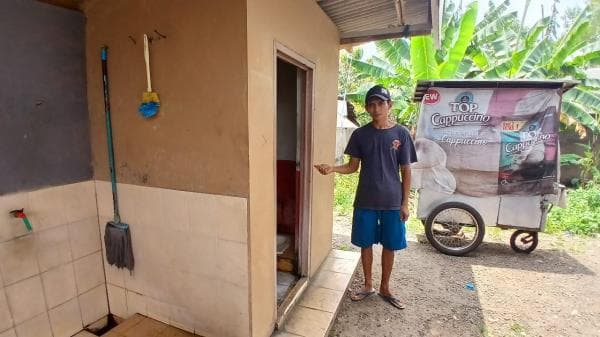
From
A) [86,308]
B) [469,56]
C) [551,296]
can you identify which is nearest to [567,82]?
[551,296]

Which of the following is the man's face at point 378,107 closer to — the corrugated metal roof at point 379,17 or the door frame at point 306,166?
the door frame at point 306,166

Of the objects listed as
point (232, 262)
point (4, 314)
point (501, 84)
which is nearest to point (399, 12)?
point (501, 84)

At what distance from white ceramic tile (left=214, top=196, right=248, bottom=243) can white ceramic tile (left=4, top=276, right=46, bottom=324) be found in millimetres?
1278

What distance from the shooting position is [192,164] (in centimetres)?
188

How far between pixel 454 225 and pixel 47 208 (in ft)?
14.3

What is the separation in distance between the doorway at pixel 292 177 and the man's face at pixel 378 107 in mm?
532

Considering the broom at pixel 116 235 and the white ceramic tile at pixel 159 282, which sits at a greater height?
the broom at pixel 116 235

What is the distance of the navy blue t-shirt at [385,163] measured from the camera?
2.61 meters

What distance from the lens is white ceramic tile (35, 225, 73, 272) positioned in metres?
1.98

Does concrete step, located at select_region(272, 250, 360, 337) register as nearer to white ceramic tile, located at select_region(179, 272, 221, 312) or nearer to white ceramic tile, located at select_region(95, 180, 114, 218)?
white ceramic tile, located at select_region(179, 272, 221, 312)

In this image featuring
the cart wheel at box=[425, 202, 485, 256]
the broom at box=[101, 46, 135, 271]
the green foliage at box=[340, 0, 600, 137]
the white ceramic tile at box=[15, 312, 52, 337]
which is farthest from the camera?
the green foliage at box=[340, 0, 600, 137]

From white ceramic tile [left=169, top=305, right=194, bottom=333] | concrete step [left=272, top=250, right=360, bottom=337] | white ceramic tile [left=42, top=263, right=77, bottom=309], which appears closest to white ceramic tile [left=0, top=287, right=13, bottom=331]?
white ceramic tile [left=42, top=263, right=77, bottom=309]

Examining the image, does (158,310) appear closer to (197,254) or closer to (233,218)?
(197,254)

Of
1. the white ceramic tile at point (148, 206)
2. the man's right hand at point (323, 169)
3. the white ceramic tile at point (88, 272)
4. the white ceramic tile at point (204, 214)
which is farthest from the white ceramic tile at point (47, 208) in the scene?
the man's right hand at point (323, 169)
